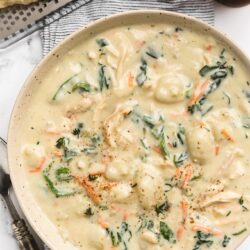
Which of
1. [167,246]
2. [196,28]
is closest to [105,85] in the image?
[196,28]

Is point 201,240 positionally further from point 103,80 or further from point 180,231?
point 103,80

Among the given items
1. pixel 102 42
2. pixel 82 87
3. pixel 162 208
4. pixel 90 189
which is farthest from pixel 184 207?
pixel 102 42

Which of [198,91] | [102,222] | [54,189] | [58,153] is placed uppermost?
[198,91]

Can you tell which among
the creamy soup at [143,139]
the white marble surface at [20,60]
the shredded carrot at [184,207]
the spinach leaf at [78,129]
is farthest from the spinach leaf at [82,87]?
the shredded carrot at [184,207]

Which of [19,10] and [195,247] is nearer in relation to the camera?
[195,247]

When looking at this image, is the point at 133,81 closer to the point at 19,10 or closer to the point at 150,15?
the point at 150,15

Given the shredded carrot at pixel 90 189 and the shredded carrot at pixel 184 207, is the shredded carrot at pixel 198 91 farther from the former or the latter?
the shredded carrot at pixel 90 189

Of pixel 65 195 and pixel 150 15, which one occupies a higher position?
pixel 150 15
